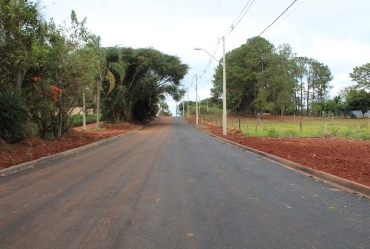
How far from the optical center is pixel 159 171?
970 centimetres

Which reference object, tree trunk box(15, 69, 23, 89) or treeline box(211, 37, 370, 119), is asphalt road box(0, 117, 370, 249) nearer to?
tree trunk box(15, 69, 23, 89)

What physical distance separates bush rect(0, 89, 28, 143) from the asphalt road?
5508mm

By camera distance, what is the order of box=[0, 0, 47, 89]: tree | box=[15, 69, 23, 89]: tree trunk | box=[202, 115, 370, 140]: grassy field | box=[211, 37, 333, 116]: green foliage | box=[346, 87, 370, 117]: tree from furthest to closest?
1. box=[346, 87, 370, 117]: tree
2. box=[211, 37, 333, 116]: green foliage
3. box=[202, 115, 370, 140]: grassy field
4. box=[15, 69, 23, 89]: tree trunk
5. box=[0, 0, 47, 89]: tree

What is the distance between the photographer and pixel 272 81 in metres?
59.3

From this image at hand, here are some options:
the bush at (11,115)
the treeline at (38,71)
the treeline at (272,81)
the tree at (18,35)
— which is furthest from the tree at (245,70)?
the tree at (18,35)

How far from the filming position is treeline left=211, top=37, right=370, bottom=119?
196 ft

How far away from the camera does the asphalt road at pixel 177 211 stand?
438 cm

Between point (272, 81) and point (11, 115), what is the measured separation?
171ft

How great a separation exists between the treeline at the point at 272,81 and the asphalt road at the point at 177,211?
53.7 metres

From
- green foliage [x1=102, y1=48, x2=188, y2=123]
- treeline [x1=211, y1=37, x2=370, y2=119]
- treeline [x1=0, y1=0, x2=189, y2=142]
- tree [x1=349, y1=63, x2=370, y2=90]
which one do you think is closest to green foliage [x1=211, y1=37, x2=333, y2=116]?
treeline [x1=211, y1=37, x2=370, y2=119]

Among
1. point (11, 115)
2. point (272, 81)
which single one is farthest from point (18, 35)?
point (272, 81)

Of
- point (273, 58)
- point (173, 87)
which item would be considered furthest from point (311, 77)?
point (173, 87)

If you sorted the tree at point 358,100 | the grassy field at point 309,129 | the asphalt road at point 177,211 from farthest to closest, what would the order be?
the tree at point 358,100
the grassy field at point 309,129
the asphalt road at point 177,211

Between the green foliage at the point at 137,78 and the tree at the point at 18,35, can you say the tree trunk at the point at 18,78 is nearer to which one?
the tree at the point at 18,35
